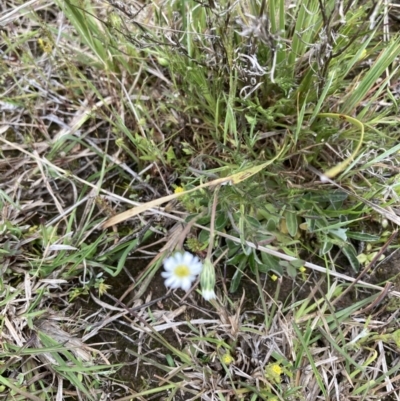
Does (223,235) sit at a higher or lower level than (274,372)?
higher

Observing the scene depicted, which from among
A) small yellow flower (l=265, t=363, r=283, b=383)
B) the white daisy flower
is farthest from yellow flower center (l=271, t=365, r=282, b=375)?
the white daisy flower

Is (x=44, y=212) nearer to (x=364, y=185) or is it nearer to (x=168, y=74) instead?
(x=168, y=74)

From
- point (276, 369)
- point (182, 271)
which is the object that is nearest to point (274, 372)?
point (276, 369)

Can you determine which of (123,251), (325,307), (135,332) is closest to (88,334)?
(135,332)

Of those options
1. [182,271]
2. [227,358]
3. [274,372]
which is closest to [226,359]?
[227,358]

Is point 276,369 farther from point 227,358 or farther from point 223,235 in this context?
point 223,235

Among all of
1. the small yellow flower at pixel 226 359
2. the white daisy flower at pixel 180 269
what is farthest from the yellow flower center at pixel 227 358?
the white daisy flower at pixel 180 269

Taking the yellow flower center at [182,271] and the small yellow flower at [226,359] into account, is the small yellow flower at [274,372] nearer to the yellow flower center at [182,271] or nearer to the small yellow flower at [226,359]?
the small yellow flower at [226,359]
